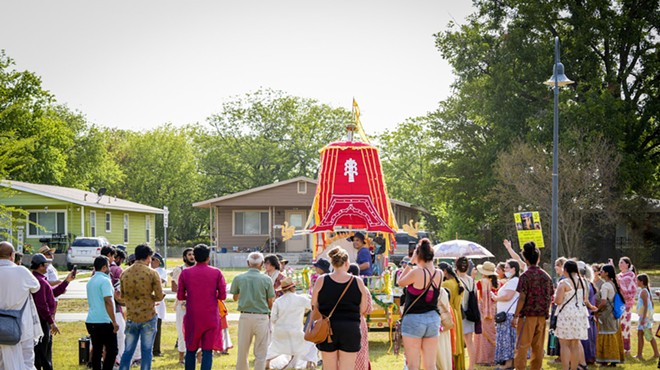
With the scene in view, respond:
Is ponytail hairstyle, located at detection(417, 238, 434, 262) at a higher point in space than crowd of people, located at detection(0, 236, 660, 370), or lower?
higher

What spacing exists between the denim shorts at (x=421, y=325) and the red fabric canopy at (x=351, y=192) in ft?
29.5

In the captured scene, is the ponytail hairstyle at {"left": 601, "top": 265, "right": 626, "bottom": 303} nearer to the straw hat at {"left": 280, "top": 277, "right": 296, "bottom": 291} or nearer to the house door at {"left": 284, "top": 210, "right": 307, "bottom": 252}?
the straw hat at {"left": 280, "top": 277, "right": 296, "bottom": 291}

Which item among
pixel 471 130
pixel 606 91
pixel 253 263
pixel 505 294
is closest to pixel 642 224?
pixel 606 91

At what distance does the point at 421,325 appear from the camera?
9.53 metres

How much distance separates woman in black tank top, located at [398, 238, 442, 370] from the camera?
9.45 m

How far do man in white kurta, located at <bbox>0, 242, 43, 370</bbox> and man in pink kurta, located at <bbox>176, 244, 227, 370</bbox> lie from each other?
1742 millimetres

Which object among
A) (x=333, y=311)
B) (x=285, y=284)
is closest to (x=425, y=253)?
(x=333, y=311)

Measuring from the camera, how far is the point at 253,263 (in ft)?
35.2

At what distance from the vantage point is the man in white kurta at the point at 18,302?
952 centimetres

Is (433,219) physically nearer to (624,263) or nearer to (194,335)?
(624,263)

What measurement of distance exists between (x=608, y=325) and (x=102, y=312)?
7986mm

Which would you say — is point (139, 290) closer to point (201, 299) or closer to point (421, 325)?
point (201, 299)

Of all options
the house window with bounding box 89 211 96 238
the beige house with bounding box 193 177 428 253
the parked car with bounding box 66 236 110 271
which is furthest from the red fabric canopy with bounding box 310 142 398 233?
the beige house with bounding box 193 177 428 253

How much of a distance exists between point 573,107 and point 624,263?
79.3 feet
